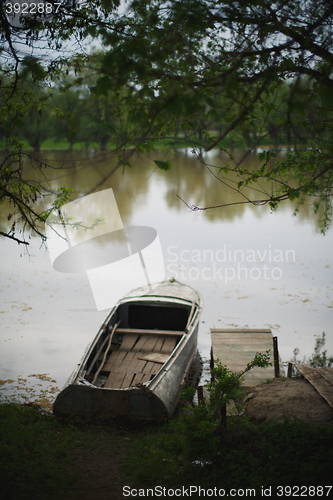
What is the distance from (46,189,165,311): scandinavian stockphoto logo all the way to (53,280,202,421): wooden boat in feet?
2.63

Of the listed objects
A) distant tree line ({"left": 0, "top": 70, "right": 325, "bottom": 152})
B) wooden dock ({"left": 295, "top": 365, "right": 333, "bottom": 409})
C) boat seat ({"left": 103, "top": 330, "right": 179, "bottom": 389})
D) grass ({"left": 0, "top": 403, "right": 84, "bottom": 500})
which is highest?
distant tree line ({"left": 0, "top": 70, "right": 325, "bottom": 152})

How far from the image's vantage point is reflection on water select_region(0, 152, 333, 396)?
8719mm

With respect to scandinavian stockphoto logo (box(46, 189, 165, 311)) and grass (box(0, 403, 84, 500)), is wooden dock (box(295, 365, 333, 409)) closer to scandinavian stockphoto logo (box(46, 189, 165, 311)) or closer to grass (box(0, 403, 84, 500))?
grass (box(0, 403, 84, 500))

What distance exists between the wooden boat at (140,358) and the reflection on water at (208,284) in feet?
3.37

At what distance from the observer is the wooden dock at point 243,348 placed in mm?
6984

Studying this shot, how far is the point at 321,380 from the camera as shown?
565 centimetres

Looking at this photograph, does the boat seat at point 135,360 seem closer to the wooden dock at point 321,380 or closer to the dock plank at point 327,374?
the wooden dock at point 321,380

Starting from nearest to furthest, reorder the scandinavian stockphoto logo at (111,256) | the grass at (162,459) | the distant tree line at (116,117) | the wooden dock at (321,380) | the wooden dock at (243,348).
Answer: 1. the distant tree line at (116,117)
2. the grass at (162,459)
3. the wooden dock at (321,380)
4. the wooden dock at (243,348)
5. the scandinavian stockphoto logo at (111,256)

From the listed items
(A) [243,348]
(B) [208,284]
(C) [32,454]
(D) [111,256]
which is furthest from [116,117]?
(D) [111,256]

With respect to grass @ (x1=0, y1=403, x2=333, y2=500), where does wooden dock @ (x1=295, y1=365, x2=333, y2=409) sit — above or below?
above

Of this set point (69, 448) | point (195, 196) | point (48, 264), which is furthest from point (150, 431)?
point (195, 196)

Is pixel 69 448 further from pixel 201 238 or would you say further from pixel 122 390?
pixel 201 238

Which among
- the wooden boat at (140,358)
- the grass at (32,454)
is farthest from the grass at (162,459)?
the wooden boat at (140,358)

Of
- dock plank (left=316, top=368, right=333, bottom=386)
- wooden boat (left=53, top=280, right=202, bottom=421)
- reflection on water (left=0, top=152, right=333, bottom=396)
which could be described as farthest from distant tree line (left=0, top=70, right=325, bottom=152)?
wooden boat (left=53, top=280, right=202, bottom=421)
